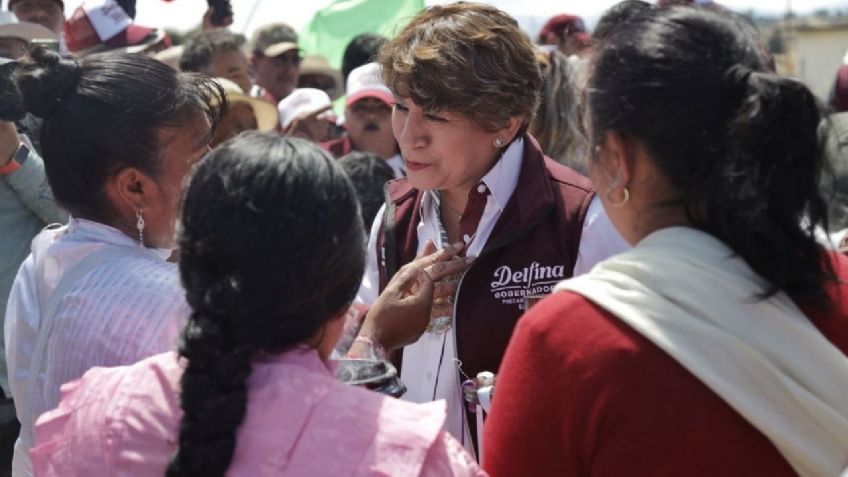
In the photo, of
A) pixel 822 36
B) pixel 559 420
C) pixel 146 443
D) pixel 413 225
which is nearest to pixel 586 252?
pixel 413 225

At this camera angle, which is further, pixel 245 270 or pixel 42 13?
pixel 42 13

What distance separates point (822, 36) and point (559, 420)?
15.9 m

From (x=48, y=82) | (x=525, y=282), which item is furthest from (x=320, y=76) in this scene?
(x=48, y=82)

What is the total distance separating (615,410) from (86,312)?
1.06 meters

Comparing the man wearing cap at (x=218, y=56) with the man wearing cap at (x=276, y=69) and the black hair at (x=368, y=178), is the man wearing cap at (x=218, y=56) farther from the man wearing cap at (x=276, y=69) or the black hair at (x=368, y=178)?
the black hair at (x=368, y=178)

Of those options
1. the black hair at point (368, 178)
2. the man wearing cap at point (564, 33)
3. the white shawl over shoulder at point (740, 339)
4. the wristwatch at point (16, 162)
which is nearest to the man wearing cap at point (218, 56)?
the man wearing cap at point (564, 33)

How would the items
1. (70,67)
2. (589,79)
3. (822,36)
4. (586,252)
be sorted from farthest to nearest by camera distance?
(822,36) < (586,252) < (70,67) < (589,79)

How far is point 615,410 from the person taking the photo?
66.8 inches

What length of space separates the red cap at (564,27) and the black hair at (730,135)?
6345 mm

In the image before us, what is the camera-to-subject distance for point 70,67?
2.38m

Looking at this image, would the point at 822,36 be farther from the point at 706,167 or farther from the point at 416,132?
the point at 706,167

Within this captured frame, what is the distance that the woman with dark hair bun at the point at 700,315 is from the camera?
1691mm

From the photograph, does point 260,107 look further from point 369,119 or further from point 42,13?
point 42,13

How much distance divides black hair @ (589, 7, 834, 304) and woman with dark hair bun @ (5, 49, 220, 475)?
965mm
